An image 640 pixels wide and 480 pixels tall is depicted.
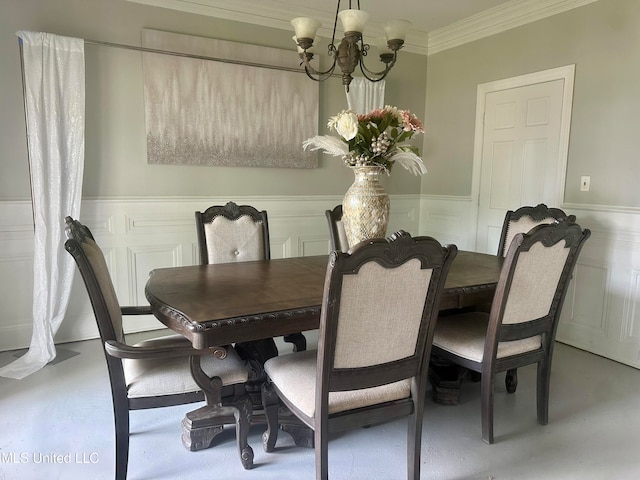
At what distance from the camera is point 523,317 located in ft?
6.85

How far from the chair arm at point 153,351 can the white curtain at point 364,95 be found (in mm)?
2921

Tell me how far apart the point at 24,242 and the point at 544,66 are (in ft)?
13.0

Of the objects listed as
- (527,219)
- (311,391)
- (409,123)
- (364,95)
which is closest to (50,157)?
(409,123)

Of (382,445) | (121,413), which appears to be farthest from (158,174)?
(382,445)

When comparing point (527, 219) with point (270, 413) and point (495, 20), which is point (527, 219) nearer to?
point (495, 20)

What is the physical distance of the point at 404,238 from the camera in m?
1.46

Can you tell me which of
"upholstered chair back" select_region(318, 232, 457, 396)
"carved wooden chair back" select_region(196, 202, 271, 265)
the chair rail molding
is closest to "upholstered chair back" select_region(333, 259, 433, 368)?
"upholstered chair back" select_region(318, 232, 457, 396)

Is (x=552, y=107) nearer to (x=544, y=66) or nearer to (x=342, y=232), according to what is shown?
(x=544, y=66)

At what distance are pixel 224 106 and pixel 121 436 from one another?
2.59m

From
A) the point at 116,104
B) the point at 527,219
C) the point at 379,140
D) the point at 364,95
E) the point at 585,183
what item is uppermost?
the point at 364,95

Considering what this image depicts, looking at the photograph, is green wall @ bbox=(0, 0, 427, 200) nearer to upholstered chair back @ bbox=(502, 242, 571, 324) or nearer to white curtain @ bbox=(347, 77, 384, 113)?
white curtain @ bbox=(347, 77, 384, 113)

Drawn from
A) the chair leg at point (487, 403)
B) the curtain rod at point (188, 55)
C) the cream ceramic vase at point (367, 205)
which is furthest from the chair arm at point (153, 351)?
the curtain rod at point (188, 55)

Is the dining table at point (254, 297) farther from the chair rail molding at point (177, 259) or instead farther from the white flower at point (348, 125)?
the chair rail molding at point (177, 259)

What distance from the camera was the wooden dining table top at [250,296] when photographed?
157 centimetres
